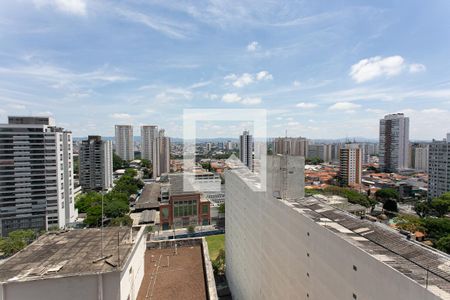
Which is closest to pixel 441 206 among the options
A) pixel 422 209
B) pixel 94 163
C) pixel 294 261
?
pixel 422 209

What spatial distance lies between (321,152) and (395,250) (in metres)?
43.3

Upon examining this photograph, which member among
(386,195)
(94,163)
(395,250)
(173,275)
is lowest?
(386,195)

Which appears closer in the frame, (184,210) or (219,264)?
(219,264)

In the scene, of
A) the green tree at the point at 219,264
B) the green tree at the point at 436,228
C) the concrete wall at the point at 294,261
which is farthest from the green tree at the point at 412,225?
the concrete wall at the point at 294,261

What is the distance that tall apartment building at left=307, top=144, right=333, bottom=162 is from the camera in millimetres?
41959

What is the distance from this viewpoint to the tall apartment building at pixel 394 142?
26328 mm

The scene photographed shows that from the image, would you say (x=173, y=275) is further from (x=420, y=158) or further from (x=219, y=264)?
(x=420, y=158)

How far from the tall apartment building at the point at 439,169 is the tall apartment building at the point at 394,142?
858cm

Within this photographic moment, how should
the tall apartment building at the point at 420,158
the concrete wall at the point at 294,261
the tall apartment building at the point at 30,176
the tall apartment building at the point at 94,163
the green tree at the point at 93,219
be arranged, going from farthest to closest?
the tall apartment building at the point at 420,158 < the tall apartment building at the point at 94,163 < the green tree at the point at 93,219 < the tall apartment building at the point at 30,176 < the concrete wall at the point at 294,261

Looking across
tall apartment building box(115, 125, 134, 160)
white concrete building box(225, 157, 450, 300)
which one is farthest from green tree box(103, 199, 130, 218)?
tall apartment building box(115, 125, 134, 160)

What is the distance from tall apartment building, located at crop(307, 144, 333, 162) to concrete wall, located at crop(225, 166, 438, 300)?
127 ft

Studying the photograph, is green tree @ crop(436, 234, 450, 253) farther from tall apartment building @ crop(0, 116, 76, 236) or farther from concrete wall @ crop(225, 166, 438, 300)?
tall apartment building @ crop(0, 116, 76, 236)

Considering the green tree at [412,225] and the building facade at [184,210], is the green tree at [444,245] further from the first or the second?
the building facade at [184,210]

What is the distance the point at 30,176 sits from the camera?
1195 centimetres
